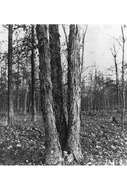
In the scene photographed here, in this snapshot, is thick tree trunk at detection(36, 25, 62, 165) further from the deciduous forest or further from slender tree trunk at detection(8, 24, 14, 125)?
slender tree trunk at detection(8, 24, 14, 125)

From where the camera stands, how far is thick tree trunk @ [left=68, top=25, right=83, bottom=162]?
7.30 m

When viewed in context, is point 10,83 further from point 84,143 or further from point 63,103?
point 84,143

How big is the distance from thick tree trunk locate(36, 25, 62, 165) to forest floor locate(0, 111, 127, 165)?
278mm

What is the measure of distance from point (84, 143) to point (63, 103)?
3.26 ft

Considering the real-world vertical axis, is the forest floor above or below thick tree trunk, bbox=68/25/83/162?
below

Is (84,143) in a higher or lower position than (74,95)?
lower

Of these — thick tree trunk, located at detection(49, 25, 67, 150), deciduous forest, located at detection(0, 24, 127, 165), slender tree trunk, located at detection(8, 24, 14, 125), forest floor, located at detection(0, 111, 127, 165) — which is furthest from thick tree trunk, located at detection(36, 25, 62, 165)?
slender tree trunk, located at detection(8, 24, 14, 125)

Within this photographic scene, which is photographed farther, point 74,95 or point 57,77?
point 57,77

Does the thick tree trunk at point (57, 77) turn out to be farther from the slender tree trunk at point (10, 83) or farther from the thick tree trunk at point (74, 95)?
the slender tree trunk at point (10, 83)

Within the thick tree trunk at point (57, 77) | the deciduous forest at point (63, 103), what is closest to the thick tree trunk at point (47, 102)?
the deciduous forest at point (63, 103)

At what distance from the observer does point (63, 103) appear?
7.52m

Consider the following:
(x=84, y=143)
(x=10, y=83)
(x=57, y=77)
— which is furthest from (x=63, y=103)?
(x=10, y=83)
